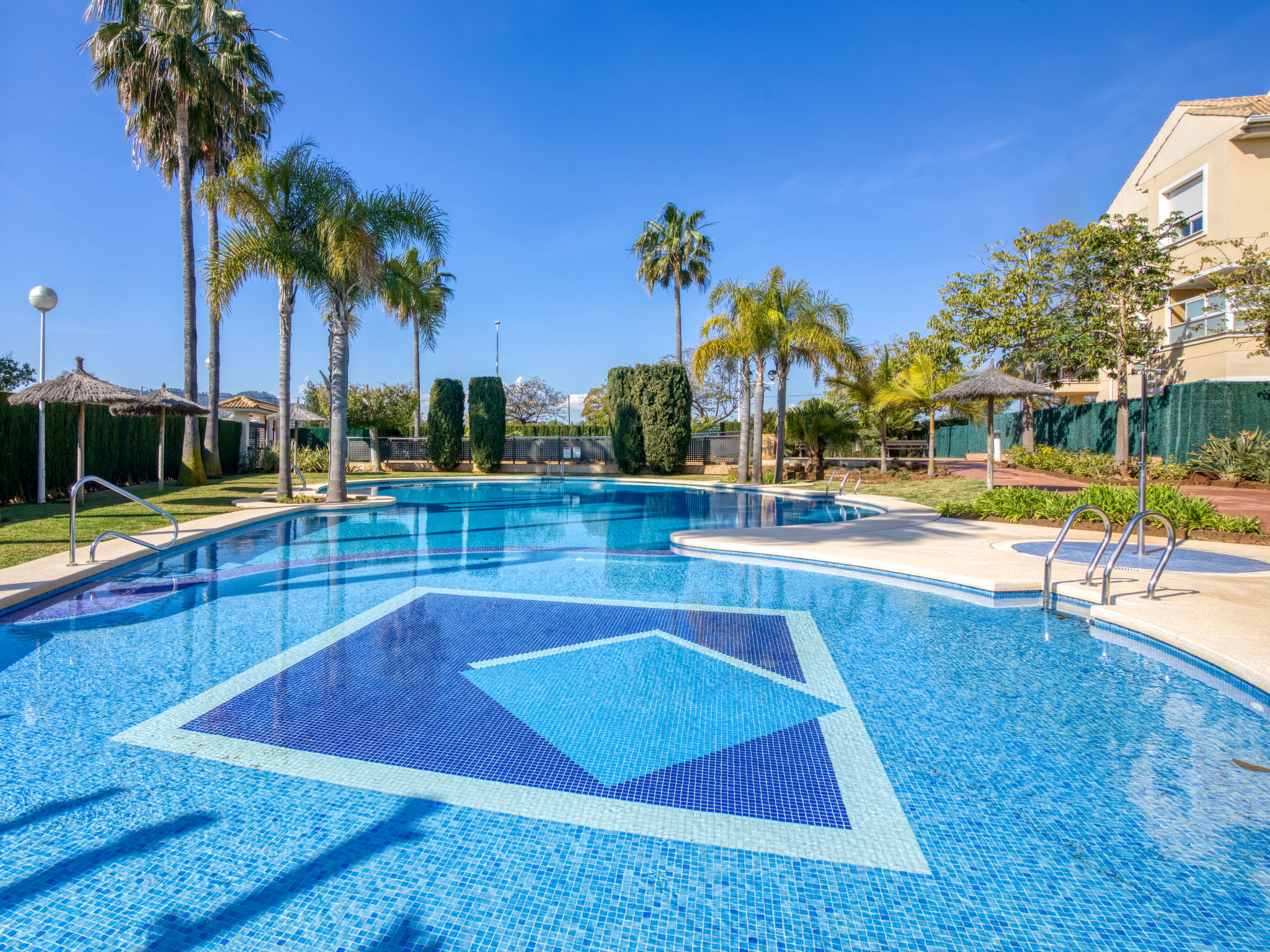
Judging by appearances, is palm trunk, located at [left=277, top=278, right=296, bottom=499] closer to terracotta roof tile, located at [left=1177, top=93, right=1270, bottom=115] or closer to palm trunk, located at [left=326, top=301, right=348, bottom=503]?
palm trunk, located at [left=326, top=301, right=348, bottom=503]

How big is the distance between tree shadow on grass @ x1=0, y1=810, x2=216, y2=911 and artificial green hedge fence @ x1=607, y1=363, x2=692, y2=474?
76.8 feet

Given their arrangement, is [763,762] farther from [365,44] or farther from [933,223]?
[933,223]

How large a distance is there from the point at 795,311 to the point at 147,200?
20.1m

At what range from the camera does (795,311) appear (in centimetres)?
2044

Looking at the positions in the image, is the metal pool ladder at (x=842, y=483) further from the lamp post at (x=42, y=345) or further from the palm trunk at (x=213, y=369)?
the palm trunk at (x=213, y=369)

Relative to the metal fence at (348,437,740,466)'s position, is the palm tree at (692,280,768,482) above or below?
above

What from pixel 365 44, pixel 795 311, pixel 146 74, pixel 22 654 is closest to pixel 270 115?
pixel 146 74

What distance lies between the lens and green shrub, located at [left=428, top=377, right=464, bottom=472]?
27.9 metres

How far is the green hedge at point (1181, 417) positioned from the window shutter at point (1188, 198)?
6753mm

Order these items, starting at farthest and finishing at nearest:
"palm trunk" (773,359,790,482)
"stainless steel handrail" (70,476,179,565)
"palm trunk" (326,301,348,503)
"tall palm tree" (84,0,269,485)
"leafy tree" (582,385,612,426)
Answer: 1. "leafy tree" (582,385,612,426)
2. "palm trunk" (773,359,790,482)
3. "tall palm tree" (84,0,269,485)
4. "palm trunk" (326,301,348,503)
5. "stainless steel handrail" (70,476,179,565)

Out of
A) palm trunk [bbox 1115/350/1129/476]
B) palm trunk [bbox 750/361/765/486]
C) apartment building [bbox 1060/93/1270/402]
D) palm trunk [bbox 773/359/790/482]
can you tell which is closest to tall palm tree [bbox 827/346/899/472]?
palm trunk [bbox 773/359/790/482]

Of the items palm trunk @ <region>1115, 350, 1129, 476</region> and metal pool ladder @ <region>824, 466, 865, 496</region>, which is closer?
metal pool ladder @ <region>824, 466, 865, 496</region>

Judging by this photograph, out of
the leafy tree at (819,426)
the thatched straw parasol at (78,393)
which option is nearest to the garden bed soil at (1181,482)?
the leafy tree at (819,426)

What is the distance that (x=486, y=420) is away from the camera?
1088 inches
